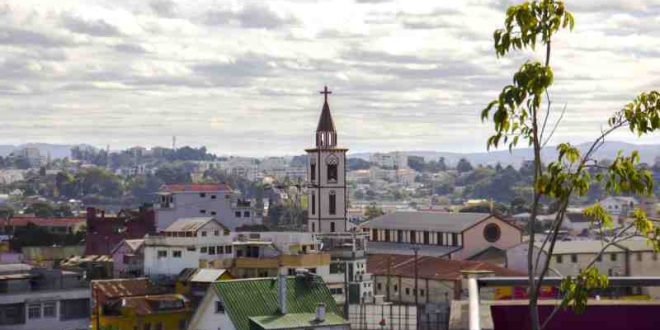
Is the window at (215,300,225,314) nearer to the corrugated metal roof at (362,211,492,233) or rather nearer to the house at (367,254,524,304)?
the house at (367,254,524,304)

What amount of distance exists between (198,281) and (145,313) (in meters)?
4.45

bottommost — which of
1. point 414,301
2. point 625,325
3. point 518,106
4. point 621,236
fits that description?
point 414,301

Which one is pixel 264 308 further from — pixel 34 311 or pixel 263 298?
pixel 34 311

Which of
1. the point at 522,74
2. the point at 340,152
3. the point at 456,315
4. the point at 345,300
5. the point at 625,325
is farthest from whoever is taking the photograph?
the point at 340,152

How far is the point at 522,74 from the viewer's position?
789 centimetres

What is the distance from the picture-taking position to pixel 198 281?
50750 mm

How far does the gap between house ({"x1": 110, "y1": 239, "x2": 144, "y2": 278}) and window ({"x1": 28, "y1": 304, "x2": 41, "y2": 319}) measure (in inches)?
716

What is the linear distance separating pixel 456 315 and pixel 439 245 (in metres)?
70.3

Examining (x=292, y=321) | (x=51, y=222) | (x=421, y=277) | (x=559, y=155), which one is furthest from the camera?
(x=51, y=222)

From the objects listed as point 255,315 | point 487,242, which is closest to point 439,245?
point 487,242

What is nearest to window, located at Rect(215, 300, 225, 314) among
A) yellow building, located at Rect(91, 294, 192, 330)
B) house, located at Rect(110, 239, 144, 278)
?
yellow building, located at Rect(91, 294, 192, 330)

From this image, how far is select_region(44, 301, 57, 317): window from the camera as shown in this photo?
4469 cm

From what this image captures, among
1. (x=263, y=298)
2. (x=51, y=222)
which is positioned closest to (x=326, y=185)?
(x=263, y=298)

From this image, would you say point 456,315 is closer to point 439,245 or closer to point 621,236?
point 621,236
